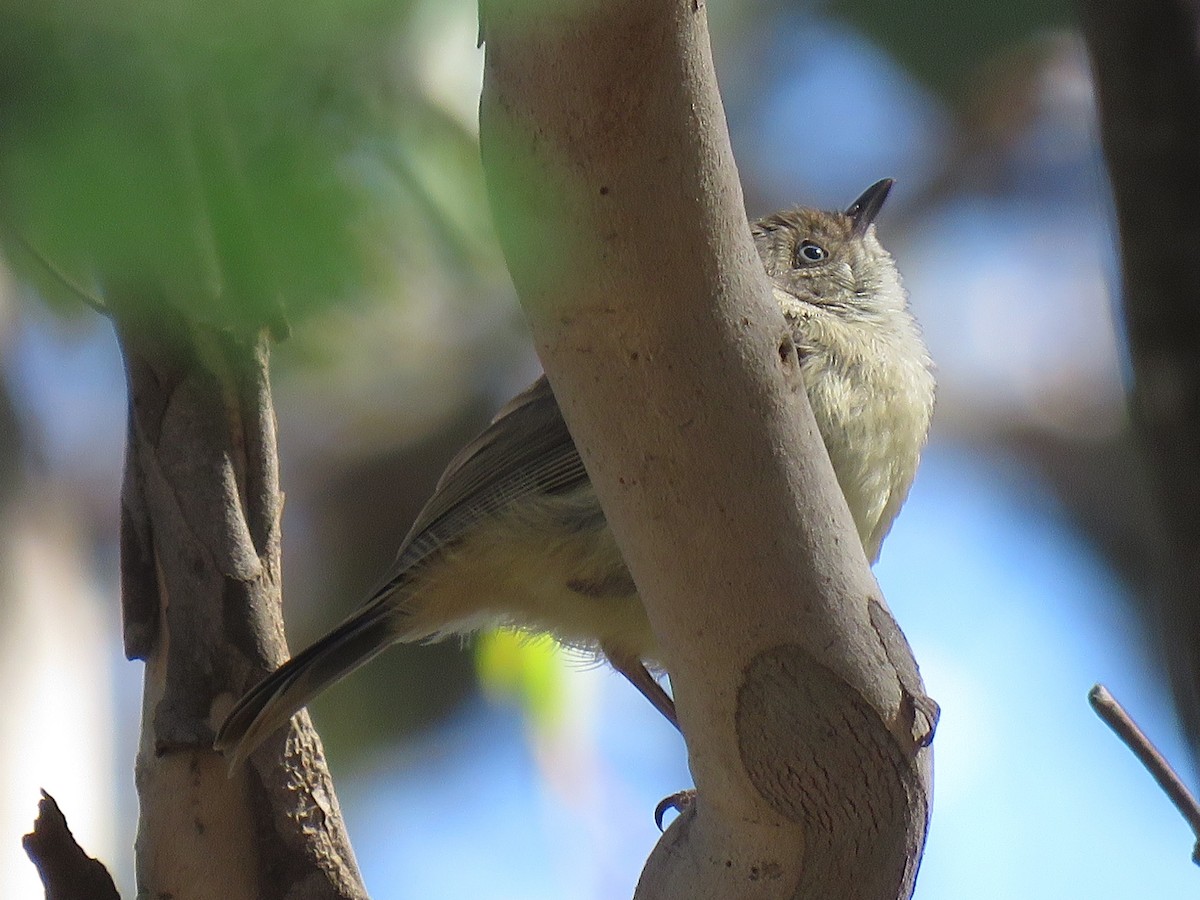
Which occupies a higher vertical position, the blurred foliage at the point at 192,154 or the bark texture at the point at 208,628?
the bark texture at the point at 208,628

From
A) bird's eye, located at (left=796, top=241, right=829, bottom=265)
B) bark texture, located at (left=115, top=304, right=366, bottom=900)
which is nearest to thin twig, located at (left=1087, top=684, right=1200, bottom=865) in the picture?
bark texture, located at (left=115, top=304, right=366, bottom=900)

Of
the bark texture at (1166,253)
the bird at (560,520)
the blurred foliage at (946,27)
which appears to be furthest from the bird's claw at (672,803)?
the blurred foliage at (946,27)

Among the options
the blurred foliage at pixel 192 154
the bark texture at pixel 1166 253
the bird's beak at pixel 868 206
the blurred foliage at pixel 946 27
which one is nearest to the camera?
the blurred foliage at pixel 192 154

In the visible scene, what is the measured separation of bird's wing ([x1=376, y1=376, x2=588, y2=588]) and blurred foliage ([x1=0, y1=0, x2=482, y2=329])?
2.01m

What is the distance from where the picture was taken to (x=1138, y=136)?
1489mm

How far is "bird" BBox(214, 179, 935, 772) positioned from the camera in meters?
3.29

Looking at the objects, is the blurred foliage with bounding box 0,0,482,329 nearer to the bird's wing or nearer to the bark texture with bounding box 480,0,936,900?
the bark texture with bounding box 480,0,936,900

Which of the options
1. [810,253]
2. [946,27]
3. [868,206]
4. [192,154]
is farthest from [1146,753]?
[946,27]

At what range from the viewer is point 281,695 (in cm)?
282

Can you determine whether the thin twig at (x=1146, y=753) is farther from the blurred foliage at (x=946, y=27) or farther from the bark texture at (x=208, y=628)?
the blurred foliage at (x=946, y=27)

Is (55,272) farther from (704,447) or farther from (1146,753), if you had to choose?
(1146,753)

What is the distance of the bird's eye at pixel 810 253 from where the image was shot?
4383mm

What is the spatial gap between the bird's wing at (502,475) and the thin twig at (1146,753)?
1.61 meters

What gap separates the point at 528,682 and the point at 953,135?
3.96 metres
